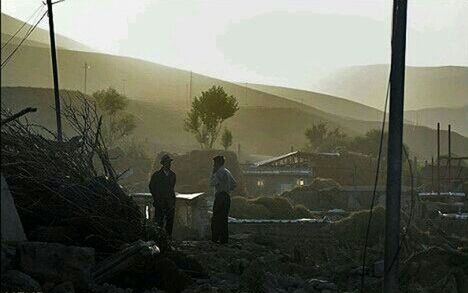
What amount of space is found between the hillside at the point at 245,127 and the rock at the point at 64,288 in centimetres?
9665

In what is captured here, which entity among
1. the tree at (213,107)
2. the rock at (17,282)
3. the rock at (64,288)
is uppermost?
the tree at (213,107)

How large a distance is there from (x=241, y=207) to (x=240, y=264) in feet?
47.5

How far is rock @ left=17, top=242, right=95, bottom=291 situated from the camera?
7641 mm

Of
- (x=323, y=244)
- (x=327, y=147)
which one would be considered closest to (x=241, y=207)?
(x=323, y=244)

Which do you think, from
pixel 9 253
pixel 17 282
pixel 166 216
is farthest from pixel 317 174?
pixel 17 282

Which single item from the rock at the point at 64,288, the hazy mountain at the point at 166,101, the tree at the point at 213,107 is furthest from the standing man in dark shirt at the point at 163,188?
the hazy mountain at the point at 166,101

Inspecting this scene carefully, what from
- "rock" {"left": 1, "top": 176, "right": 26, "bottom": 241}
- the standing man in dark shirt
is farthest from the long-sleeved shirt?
"rock" {"left": 1, "top": 176, "right": 26, "bottom": 241}

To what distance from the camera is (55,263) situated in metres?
7.73

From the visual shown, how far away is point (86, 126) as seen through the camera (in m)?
11.6

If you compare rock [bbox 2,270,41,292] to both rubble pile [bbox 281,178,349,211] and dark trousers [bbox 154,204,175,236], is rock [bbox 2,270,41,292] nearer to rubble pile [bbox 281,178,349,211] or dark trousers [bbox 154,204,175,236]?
dark trousers [bbox 154,204,175,236]

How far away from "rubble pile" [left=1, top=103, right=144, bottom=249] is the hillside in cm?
9351

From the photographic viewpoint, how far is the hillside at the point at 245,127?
115 meters

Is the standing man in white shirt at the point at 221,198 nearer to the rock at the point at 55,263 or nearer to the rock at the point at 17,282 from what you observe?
the rock at the point at 55,263

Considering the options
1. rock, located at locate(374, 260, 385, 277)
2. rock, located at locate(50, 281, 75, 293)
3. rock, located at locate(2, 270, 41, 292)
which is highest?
rock, located at locate(2, 270, 41, 292)
